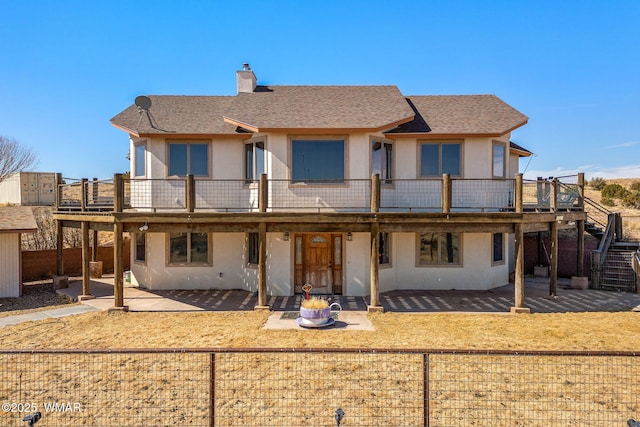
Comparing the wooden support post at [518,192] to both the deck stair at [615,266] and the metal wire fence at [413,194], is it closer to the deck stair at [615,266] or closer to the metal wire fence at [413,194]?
the metal wire fence at [413,194]

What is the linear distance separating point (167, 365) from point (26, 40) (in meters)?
19.8

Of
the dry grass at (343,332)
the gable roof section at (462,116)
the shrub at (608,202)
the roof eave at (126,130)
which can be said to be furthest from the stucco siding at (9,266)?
the shrub at (608,202)

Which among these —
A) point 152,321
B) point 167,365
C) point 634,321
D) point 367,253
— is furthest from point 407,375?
point 634,321

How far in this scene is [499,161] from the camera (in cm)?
1320

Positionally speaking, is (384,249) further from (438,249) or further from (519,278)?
(519,278)

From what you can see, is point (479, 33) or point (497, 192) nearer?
point (497, 192)

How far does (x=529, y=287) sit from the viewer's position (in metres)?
14.0

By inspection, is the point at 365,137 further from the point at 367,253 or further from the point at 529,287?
the point at 529,287

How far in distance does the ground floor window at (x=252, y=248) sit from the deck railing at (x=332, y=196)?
3.74ft

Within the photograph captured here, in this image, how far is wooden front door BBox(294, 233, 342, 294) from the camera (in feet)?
40.9

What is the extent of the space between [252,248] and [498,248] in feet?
30.2

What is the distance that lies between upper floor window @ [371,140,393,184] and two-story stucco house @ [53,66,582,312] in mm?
50

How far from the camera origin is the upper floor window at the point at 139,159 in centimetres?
1320

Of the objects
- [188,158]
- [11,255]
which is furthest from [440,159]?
[11,255]
